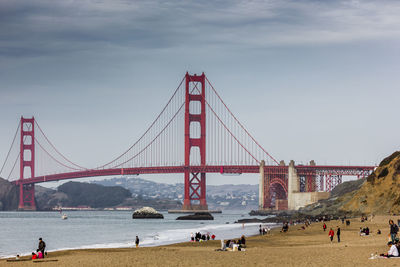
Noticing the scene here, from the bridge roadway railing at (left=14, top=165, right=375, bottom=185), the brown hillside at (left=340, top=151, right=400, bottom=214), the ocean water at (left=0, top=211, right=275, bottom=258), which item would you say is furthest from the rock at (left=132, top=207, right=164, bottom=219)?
the brown hillside at (left=340, top=151, right=400, bottom=214)

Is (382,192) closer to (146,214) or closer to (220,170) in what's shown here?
(220,170)

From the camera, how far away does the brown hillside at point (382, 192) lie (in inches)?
3088

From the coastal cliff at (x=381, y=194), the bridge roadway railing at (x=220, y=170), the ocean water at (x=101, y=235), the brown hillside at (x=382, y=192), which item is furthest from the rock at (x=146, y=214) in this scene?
the brown hillside at (x=382, y=192)


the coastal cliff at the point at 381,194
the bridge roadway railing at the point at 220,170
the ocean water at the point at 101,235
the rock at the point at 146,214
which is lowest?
the ocean water at the point at 101,235

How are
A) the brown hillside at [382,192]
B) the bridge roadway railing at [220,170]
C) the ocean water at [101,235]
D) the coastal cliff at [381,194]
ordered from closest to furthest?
the ocean water at [101,235] → the coastal cliff at [381,194] → the brown hillside at [382,192] → the bridge roadway railing at [220,170]

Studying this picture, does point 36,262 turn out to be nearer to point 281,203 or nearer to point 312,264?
point 312,264

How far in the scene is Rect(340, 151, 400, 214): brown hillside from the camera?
257 feet

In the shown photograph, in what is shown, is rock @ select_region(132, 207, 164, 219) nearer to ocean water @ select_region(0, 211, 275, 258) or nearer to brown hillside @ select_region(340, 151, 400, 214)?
ocean water @ select_region(0, 211, 275, 258)

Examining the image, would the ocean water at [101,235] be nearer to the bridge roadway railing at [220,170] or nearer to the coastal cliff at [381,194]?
the coastal cliff at [381,194]

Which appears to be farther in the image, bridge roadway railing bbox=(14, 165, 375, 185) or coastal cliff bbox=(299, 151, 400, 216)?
bridge roadway railing bbox=(14, 165, 375, 185)

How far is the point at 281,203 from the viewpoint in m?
149

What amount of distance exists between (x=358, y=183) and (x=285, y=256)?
306ft

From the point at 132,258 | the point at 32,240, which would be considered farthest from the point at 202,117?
the point at 132,258

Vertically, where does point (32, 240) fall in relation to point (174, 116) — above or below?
below
